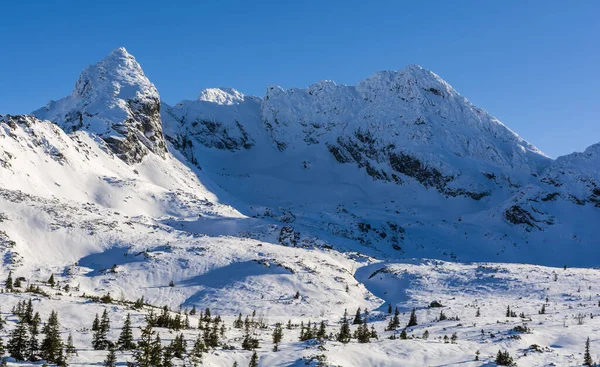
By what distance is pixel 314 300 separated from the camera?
124250 millimetres

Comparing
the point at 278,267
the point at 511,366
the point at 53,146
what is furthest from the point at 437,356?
the point at 53,146

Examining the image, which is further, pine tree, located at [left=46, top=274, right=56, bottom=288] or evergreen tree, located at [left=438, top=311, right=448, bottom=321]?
evergreen tree, located at [left=438, top=311, right=448, bottom=321]

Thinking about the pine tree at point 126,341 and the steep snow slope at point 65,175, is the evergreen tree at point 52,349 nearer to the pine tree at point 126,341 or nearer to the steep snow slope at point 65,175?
the pine tree at point 126,341

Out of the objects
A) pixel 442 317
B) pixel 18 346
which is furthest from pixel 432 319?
pixel 18 346

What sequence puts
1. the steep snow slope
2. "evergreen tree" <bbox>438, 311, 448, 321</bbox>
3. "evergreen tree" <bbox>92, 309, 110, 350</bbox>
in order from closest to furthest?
"evergreen tree" <bbox>92, 309, 110, 350</bbox>
"evergreen tree" <bbox>438, 311, 448, 321</bbox>
the steep snow slope

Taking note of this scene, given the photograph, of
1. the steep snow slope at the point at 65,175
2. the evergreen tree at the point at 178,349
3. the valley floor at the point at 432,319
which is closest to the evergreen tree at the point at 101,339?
the valley floor at the point at 432,319

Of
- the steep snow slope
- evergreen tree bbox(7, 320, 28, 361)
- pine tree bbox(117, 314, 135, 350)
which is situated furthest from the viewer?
the steep snow slope

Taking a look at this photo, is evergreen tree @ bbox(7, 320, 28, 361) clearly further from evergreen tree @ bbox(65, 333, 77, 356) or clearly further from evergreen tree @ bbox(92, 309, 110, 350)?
evergreen tree @ bbox(92, 309, 110, 350)

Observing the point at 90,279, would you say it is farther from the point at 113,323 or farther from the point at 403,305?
the point at 403,305

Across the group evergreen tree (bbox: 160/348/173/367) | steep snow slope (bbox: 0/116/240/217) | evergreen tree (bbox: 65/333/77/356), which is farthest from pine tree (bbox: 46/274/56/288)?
steep snow slope (bbox: 0/116/240/217)

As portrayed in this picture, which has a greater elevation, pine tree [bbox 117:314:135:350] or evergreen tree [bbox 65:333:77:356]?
pine tree [bbox 117:314:135:350]

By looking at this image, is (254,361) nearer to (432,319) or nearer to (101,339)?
(101,339)

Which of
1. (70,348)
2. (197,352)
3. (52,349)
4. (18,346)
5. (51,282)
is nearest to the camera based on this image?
(52,349)

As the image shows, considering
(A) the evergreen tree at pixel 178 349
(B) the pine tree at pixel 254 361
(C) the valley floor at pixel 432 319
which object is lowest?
(B) the pine tree at pixel 254 361
